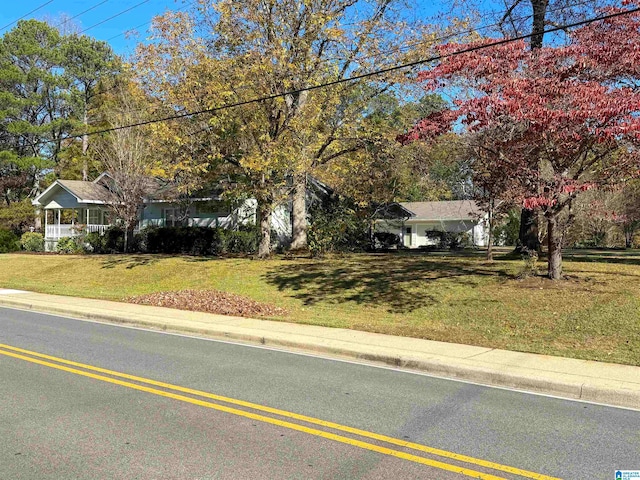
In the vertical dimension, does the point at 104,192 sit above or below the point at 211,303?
above

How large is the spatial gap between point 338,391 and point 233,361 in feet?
8.05

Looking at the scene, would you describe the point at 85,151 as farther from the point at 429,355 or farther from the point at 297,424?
the point at 297,424

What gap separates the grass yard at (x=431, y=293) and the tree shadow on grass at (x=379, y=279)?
0.03 metres

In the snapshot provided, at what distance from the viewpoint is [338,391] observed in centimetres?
723

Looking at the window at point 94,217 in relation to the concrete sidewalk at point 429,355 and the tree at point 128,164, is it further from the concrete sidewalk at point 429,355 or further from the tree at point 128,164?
the concrete sidewalk at point 429,355

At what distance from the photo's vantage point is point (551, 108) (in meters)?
11.6

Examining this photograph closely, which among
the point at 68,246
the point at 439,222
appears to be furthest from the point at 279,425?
the point at 439,222

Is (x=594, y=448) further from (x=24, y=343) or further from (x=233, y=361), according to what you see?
(x=24, y=343)

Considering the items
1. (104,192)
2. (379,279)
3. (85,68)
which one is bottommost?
(379,279)

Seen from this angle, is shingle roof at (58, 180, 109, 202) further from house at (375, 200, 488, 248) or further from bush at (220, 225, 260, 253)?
house at (375, 200, 488, 248)

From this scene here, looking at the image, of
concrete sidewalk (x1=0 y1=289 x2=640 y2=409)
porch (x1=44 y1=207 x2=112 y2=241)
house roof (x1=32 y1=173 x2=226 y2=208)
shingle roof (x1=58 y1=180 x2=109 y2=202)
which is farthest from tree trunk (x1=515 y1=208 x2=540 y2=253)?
porch (x1=44 y1=207 x2=112 y2=241)

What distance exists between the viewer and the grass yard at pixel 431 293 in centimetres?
1074

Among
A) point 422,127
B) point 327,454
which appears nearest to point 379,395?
point 327,454

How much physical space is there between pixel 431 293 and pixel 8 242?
33441mm
